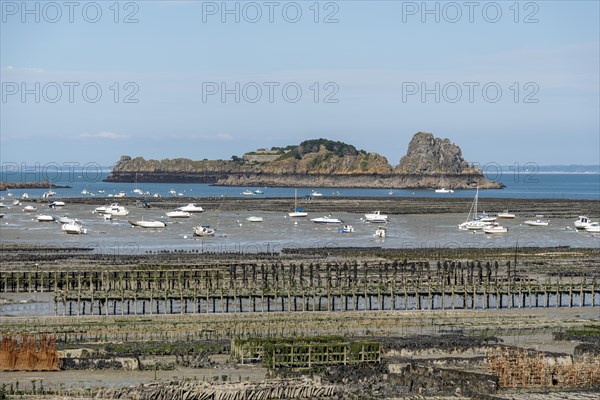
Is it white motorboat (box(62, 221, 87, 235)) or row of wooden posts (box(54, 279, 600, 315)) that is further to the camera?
white motorboat (box(62, 221, 87, 235))

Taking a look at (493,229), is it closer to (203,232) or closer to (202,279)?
(203,232)

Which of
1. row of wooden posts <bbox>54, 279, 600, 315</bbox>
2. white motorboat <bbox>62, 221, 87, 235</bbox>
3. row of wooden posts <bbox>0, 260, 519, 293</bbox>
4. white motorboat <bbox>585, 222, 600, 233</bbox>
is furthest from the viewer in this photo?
white motorboat <bbox>585, 222, 600, 233</bbox>

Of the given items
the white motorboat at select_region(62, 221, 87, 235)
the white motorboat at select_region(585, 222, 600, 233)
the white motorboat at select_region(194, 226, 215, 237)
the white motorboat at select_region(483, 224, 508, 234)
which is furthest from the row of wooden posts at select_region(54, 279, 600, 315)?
the white motorboat at select_region(585, 222, 600, 233)

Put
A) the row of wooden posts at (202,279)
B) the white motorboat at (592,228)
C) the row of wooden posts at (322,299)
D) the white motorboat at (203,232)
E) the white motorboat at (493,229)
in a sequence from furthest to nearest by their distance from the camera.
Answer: the white motorboat at (592,228) < the white motorboat at (493,229) < the white motorboat at (203,232) < the row of wooden posts at (202,279) < the row of wooden posts at (322,299)

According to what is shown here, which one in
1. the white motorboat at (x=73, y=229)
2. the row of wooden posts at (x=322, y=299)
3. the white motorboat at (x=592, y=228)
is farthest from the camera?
the white motorboat at (x=592, y=228)

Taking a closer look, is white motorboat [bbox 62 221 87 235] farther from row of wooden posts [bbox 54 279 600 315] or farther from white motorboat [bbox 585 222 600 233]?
row of wooden posts [bbox 54 279 600 315]

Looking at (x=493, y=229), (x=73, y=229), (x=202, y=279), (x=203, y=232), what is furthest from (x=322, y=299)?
(x=493, y=229)

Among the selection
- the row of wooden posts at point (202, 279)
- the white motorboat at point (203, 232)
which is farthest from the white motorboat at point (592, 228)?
the row of wooden posts at point (202, 279)

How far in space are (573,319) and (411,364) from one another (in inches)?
649

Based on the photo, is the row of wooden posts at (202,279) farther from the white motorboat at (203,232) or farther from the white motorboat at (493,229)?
the white motorboat at (493,229)

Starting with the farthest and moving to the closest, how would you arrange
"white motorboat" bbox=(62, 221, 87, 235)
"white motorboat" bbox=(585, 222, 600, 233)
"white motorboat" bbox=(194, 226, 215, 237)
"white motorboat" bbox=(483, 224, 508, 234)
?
"white motorboat" bbox=(585, 222, 600, 233)
"white motorboat" bbox=(483, 224, 508, 234)
"white motorboat" bbox=(62, 221, 87, 235)
"white motorboat" bbox=(194, 226, 215, 237)

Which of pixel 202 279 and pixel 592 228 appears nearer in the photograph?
pixel 202 279

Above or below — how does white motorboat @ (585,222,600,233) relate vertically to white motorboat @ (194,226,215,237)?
below

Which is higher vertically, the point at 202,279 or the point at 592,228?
the point at 202,279
